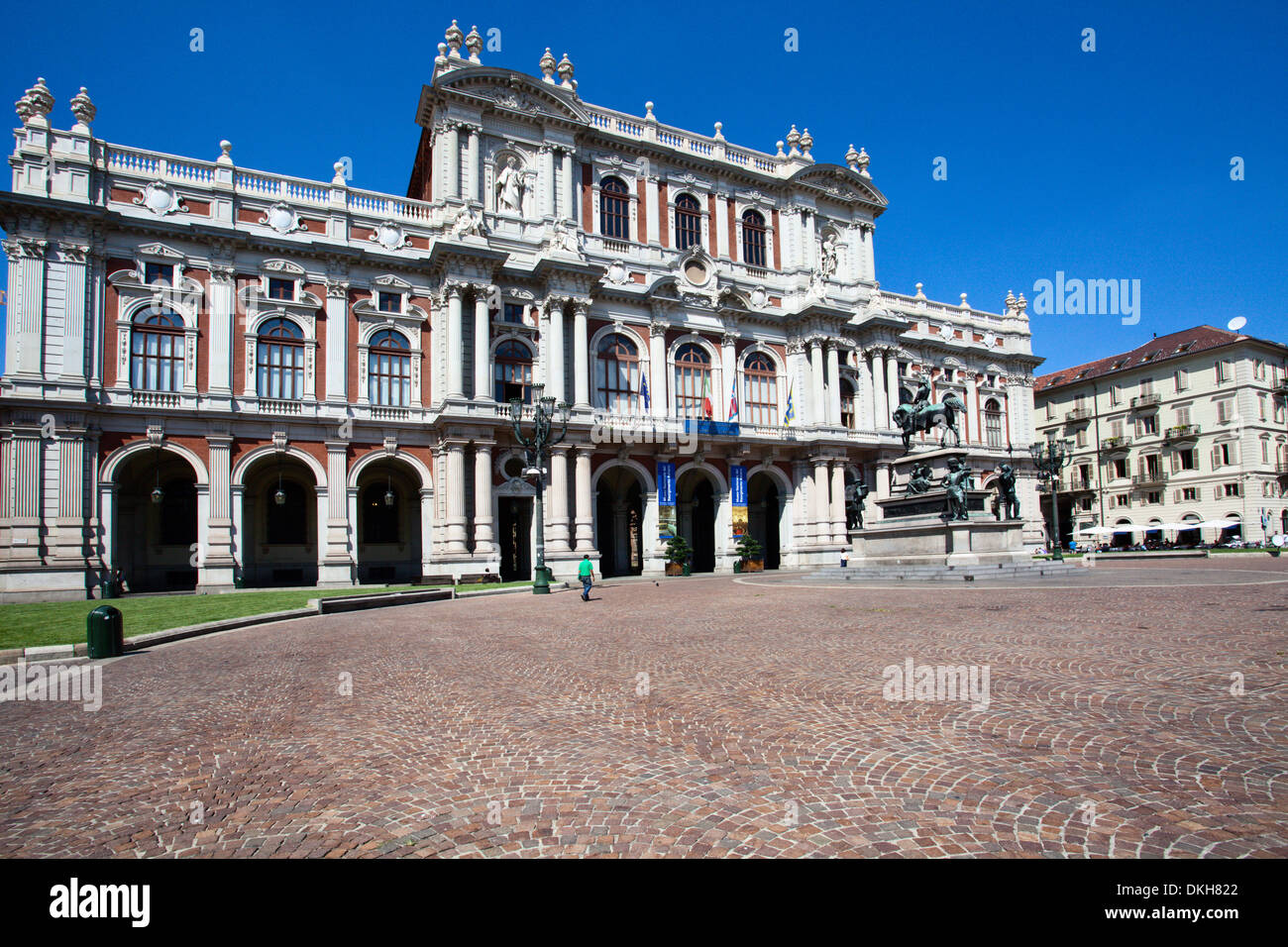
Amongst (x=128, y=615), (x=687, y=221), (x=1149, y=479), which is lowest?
(x=128, y=615)

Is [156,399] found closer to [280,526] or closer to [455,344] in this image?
[280,526]

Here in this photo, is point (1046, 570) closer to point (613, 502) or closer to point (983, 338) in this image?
point (613, 502)

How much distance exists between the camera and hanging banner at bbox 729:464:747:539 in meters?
35.6

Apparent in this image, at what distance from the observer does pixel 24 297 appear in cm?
2412

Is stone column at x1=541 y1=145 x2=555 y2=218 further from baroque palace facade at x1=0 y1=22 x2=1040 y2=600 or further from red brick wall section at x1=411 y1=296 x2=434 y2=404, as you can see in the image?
red brick wall section at x1=411 y1=296 x2=434 y2=404

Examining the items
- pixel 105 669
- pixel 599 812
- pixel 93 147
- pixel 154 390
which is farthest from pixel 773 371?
pixel 599 812

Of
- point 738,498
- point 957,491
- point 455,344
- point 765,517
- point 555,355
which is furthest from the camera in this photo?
point 765,517

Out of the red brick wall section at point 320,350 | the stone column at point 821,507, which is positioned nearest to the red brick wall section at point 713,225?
the stone column at point 821,507

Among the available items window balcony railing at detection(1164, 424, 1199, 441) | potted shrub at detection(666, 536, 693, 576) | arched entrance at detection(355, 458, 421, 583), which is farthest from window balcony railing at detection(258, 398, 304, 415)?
window balcony railing at detection(1164, 424, 1199, 441)

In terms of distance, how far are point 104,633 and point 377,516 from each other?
22.2 m

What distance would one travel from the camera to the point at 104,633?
32.8 feet

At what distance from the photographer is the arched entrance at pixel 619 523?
36.0m

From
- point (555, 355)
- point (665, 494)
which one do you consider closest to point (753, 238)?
point (555, 355)
